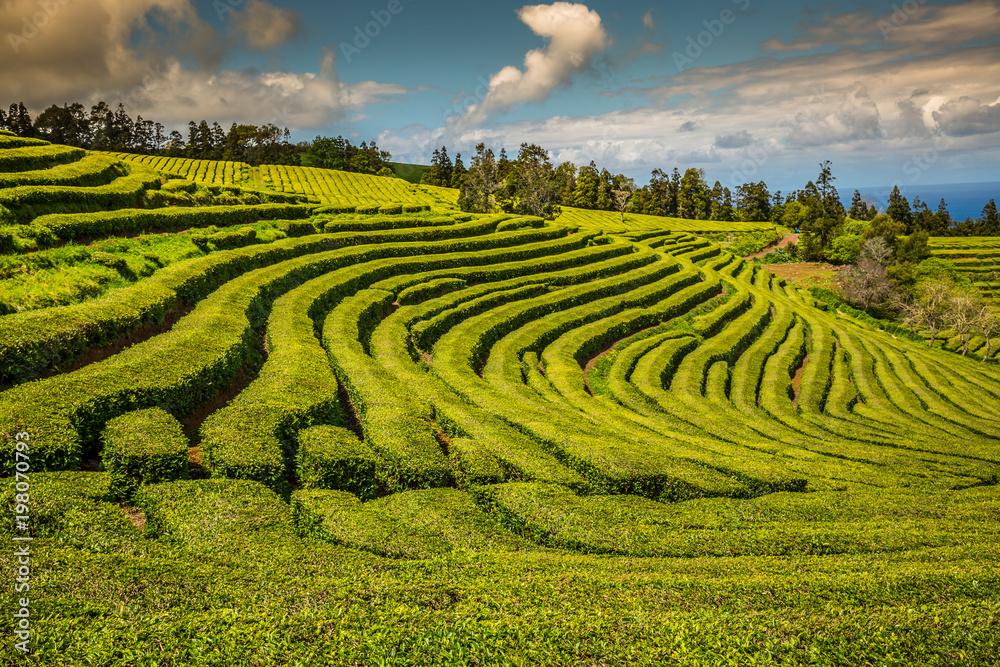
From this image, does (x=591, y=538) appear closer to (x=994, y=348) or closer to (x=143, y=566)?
(x=143, y=566)

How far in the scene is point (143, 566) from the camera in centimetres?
848

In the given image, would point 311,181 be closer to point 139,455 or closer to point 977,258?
point 139,455

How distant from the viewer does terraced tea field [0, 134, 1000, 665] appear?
297 inches

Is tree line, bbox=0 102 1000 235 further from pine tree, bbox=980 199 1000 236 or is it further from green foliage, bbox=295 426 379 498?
green foliage, bbox=295 426 379 498

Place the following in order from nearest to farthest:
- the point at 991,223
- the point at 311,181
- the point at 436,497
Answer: the point at 436,497 → the point at 311,181 → the point at 991,223

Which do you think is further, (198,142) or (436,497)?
(198,142)

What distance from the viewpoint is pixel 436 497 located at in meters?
13.0

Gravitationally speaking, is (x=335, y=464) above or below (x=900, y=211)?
below

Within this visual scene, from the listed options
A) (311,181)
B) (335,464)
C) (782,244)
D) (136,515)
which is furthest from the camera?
(782,244)

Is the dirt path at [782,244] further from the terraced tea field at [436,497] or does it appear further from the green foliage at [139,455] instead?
the green foliage at [139,455]

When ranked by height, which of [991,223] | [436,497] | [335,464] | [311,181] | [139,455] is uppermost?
[991,223]

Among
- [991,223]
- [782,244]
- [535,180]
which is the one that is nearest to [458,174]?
[535,180]

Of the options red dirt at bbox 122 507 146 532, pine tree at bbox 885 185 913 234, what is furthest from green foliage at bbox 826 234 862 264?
red dirt at bbox 122 507 146 532

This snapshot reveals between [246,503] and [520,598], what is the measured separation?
667cm
